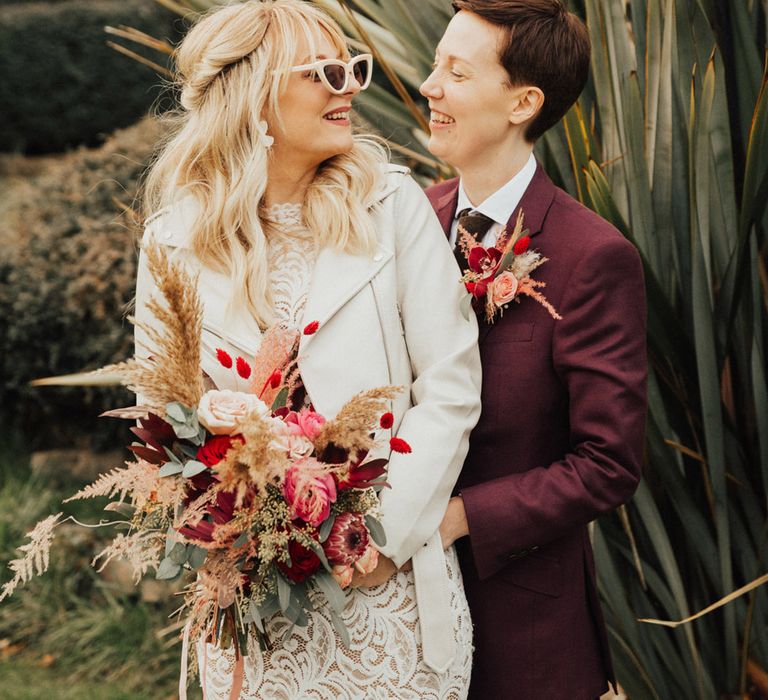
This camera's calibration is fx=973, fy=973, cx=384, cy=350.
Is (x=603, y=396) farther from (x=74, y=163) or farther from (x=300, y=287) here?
(x=74, y=163)

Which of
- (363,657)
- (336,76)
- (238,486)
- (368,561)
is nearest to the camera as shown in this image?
(238,486)

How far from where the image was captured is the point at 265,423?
1688 mm

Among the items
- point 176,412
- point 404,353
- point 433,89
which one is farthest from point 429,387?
point 433,89

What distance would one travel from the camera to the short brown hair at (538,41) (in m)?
2.38

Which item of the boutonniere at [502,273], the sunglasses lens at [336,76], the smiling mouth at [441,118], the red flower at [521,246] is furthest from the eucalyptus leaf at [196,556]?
the smiling mouth at [441,118]

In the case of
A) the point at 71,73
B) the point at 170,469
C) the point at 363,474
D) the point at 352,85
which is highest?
the point at 71,73

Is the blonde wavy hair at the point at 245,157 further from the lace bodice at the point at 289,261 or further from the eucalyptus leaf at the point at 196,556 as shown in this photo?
the eucalyptus leaf at the point at 196,556

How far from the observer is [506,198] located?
2400mm

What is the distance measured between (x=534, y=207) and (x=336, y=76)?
558 mm

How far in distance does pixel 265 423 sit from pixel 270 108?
0.90m

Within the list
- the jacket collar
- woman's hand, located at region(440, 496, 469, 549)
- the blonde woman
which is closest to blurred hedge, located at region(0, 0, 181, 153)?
the blonde woman

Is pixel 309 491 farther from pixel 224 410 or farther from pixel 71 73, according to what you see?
pixel 71 73

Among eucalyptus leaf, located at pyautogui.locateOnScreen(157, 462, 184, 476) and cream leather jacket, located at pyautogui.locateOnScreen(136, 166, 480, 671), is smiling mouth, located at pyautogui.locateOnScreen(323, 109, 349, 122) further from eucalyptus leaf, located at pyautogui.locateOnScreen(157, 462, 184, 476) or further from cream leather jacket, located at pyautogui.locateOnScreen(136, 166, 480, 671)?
eucalyptus leaf, located at pyautogui.locateOnScreen(157, 462, 184, 476)

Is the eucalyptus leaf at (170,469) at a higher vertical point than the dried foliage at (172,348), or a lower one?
lower
